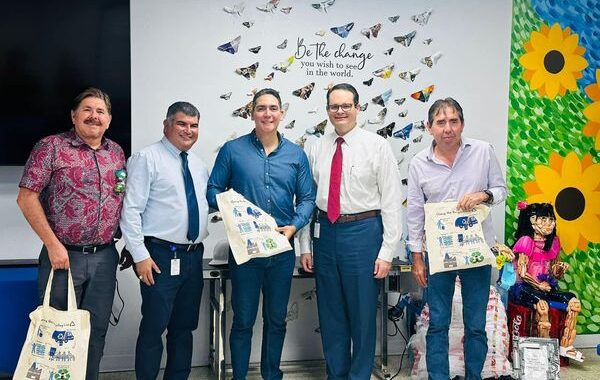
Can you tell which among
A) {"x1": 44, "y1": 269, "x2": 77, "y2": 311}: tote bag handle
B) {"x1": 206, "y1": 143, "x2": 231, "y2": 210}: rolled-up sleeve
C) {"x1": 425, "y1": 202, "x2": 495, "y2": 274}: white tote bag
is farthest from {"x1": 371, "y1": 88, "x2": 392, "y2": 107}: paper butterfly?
{"x1": 44, "y1": 269, "x2": 77, "y2": 311}: tote bag handle

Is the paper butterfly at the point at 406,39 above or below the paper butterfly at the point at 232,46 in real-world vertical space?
above

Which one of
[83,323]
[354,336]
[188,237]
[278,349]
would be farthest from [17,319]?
[354,336]

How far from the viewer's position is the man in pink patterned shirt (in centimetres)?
238

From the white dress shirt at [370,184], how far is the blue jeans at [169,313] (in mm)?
786

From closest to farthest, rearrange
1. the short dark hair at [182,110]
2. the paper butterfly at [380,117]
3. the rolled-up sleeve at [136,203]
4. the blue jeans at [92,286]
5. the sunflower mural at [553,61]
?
the blue jeans at [92,286], the rolled-up sleeve at [136,203], the short dark hair at [182,110], the paper butterfly at [380,117], the sunflower mural at [553,61]

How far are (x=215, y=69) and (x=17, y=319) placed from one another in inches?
74.5

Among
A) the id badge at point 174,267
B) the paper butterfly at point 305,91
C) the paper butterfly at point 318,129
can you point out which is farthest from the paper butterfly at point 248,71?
the id badge at point 174,267

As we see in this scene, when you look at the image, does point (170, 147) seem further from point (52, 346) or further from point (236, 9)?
point (236, 9)

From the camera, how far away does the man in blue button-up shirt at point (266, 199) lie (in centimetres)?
276

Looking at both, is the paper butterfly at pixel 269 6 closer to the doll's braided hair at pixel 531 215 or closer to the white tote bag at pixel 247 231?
the white tote bag at pixel 247 231

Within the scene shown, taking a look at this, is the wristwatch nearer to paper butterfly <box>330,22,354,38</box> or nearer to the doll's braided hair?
the doll's braided hair

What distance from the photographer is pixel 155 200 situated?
8.80 ft

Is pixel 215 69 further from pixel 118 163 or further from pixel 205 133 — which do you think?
pixel 118 163

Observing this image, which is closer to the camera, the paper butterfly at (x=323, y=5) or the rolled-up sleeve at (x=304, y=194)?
the rolled-up sleeve at (x=304, y=194)
